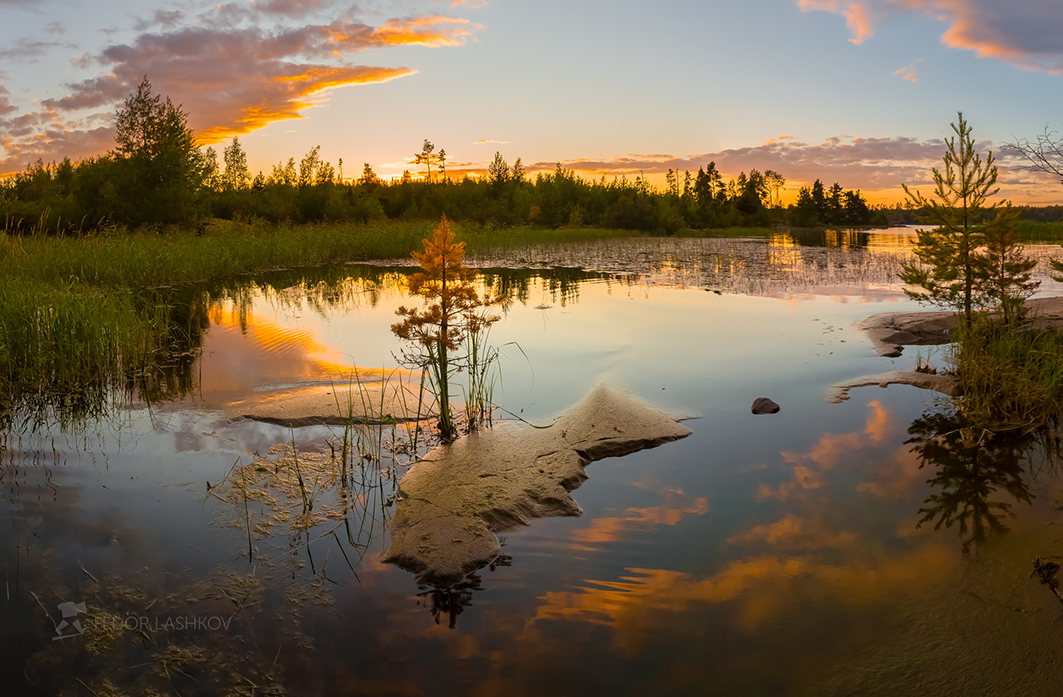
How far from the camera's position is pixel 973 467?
6043mm

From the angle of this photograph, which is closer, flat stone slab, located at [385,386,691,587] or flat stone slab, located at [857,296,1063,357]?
flat stone slab, located at [385,386,691,587]

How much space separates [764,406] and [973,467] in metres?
2.08

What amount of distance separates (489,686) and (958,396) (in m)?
7.39

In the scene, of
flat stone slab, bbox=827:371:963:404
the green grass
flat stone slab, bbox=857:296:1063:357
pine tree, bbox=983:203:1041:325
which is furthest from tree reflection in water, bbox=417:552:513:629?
the green grass

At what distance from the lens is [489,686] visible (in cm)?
323

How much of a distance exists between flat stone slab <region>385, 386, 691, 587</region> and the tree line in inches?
476

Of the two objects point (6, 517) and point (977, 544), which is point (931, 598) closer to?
point (977, 544)

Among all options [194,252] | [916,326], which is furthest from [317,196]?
[916,326]

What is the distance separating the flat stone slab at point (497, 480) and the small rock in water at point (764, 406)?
1.17 metres

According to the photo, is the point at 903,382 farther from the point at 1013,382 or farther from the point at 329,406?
the point at 329,406

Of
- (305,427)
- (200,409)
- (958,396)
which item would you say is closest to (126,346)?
(200,409)

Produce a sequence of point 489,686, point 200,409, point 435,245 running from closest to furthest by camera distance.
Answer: point 489,686
point 435,245
point 200,409

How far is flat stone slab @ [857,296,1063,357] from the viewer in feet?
34.0

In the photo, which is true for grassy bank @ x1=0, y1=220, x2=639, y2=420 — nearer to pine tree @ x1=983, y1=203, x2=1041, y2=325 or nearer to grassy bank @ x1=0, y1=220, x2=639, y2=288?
grassy bank @ x1=0, y1=220, x2=639, y2=288
